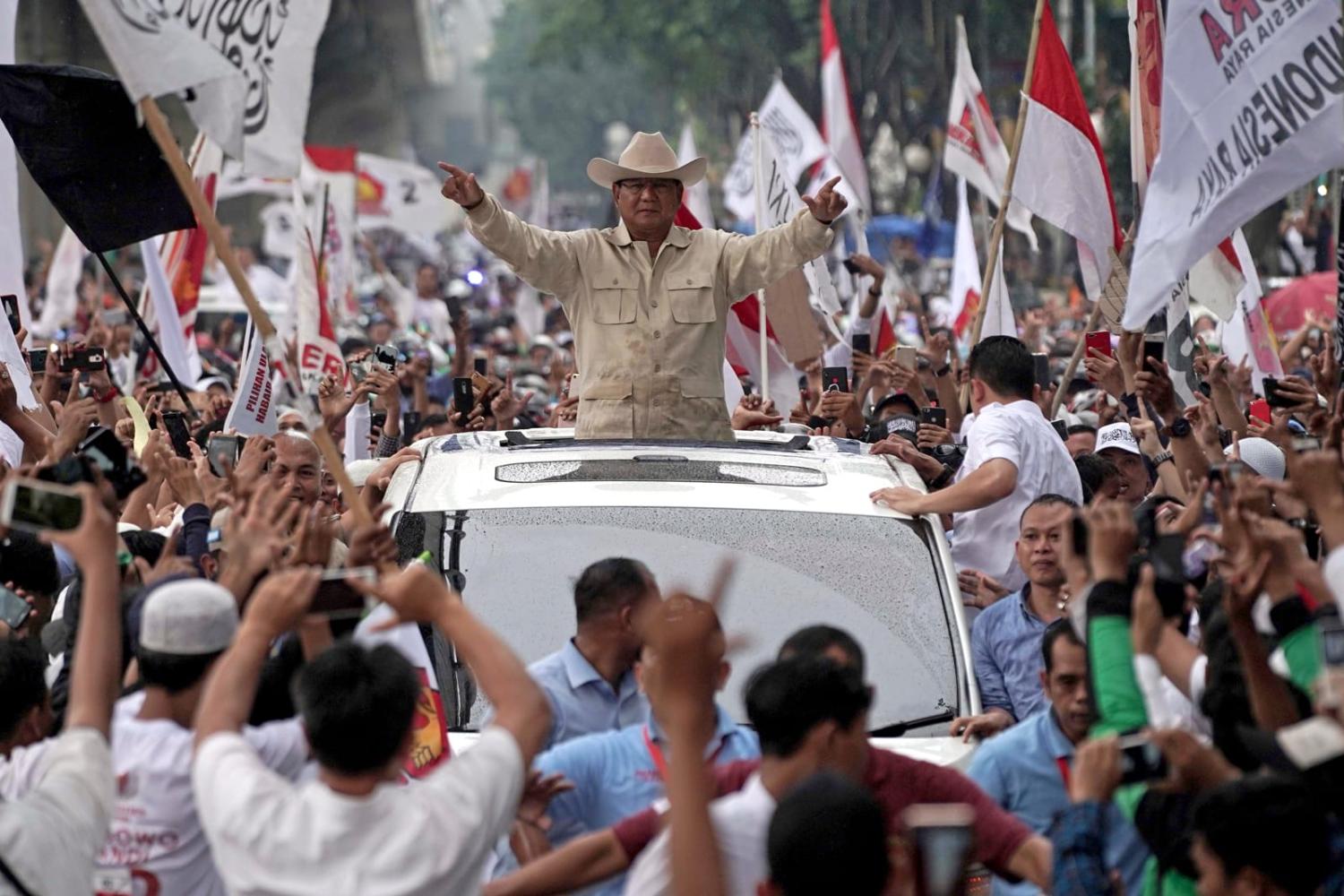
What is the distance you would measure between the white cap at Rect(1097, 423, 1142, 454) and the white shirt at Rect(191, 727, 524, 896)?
5.45m

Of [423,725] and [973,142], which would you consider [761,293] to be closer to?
[973,142]

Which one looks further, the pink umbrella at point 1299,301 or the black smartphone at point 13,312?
the pink umbrella at point 1299,301

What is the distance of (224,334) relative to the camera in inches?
763

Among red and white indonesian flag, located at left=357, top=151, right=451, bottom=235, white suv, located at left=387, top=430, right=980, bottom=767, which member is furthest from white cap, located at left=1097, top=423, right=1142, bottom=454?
red and white indonesian flag, located at left=357, top=151, right=451, bottom=235

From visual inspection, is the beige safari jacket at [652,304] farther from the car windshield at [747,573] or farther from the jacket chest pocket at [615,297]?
the car windshield at [747,573]

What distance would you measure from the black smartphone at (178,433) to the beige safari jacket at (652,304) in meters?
1.30

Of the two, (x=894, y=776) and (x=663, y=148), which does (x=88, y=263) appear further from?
(x=894, y=776)

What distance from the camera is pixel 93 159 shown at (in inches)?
268

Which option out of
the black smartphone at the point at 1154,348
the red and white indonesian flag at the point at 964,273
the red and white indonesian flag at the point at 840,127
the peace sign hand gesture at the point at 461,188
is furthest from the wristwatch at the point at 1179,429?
the red and white indonesian flag at the point at 840,127

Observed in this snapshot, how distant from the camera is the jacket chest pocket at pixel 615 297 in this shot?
7449 millimetres

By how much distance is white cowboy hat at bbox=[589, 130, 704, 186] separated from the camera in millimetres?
7699

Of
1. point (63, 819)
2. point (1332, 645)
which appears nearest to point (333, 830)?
point (63, 819)

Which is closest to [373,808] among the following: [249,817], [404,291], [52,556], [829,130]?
[249,817]

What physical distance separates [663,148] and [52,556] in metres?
2.90
